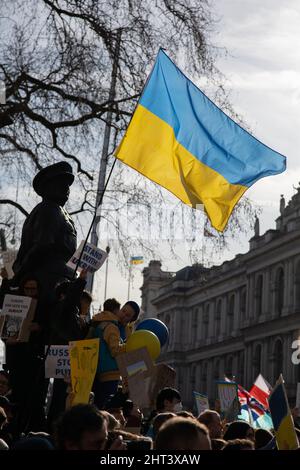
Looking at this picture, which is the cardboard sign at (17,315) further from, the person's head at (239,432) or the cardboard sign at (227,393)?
the cardboard sign at (227,393)

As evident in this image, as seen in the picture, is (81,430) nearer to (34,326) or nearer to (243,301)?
(34,326)

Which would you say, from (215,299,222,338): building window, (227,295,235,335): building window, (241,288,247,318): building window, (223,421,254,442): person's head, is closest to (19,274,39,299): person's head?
(223,421,254,442): person's head

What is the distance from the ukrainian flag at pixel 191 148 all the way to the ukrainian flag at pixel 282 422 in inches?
100

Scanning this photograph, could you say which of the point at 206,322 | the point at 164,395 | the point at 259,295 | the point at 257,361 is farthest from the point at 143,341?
the point at 206,322

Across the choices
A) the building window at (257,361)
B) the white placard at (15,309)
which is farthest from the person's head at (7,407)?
the building window at (257,361)

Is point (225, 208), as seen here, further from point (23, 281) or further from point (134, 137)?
point (23, 281)

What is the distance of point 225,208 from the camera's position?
8625mm

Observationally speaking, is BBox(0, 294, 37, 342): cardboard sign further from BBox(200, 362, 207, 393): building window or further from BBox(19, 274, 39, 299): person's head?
BBox(200, 362, 207, 393): building window

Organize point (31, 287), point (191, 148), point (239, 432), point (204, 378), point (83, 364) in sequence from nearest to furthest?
1. point (239, 432)
2. point (83, 364)
3. point (31, 287)
4. point (191, 148)
5. point (204, 378)

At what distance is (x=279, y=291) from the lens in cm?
5812

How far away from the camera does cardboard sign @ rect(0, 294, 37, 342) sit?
6.88 metres

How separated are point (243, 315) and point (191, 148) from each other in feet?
187

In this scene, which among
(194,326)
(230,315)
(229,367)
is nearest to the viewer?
(229,367)

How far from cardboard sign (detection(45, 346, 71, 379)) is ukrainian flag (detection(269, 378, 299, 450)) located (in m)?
1.59
